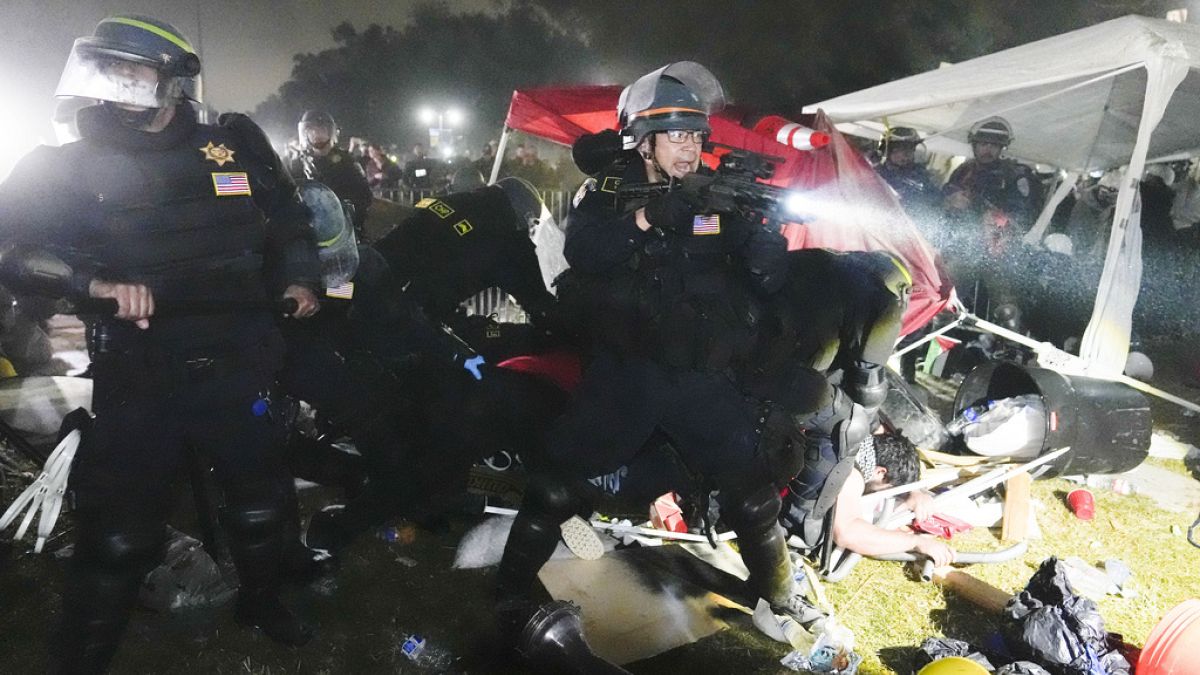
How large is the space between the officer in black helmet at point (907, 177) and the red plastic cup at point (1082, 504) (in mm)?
3870

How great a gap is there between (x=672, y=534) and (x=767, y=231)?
1990mm

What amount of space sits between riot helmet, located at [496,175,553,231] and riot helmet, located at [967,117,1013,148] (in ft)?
19.6

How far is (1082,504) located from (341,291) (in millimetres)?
5048

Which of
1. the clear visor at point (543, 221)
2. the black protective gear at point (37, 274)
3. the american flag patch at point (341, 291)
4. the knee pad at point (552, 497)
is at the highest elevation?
the black protective gear at point (37, 274)

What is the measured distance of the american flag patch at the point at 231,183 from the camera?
8.82 ft

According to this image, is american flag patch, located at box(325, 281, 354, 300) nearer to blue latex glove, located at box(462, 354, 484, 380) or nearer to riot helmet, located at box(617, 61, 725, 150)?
blue latex glove, located at box(462, 354, 484, 380)

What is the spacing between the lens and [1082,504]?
4.73 meters

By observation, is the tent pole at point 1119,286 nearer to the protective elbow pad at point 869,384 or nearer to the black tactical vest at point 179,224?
the protective elbow pad at point 869,384

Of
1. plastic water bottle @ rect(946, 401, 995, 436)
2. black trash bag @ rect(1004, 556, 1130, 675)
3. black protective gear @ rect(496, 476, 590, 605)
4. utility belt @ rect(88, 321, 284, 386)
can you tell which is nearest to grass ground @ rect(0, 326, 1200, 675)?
black protective gear @ rect(496, 476, 590, 605)

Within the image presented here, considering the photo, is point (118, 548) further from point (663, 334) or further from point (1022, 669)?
point (1022, 669)

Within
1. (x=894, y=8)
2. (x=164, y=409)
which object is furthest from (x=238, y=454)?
(x=894, y=8)

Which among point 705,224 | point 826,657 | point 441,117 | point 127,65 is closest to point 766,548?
point 826,657

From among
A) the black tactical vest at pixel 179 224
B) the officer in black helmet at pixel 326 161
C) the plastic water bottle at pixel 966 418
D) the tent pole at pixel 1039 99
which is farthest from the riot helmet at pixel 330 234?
the tent pole at pixel 1039 99

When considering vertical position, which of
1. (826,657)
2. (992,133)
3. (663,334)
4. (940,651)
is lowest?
(826,657)
